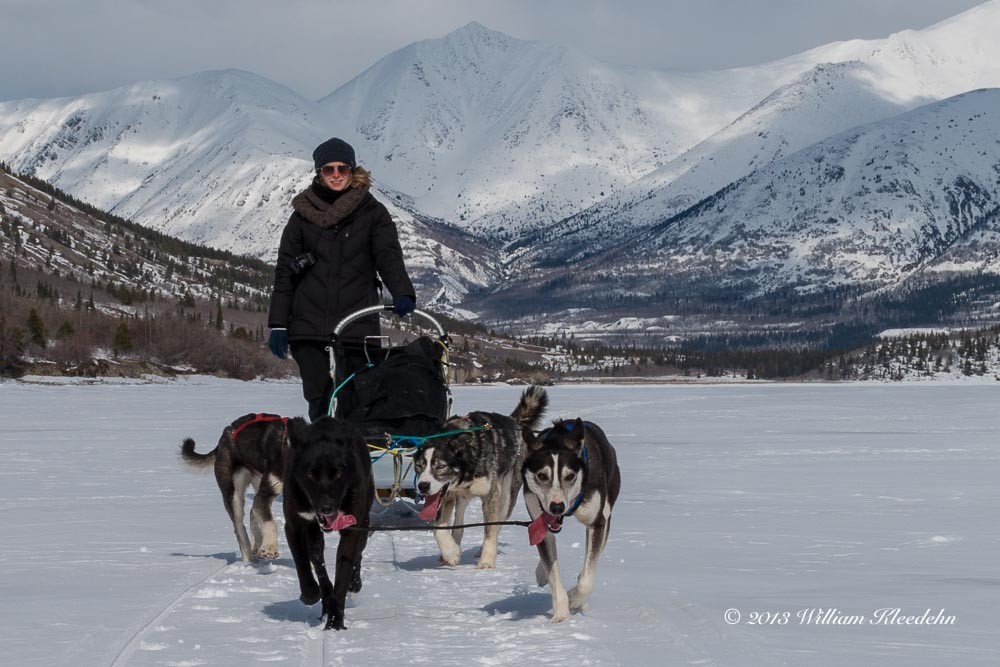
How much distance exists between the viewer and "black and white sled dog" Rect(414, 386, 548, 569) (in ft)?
30.3

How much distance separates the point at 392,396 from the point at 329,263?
1258 millimetres

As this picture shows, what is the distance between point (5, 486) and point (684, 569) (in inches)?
445

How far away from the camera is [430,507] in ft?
31.3

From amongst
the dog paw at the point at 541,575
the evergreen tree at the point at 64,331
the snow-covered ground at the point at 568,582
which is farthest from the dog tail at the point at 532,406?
the evergreen tree at the point at 64,331

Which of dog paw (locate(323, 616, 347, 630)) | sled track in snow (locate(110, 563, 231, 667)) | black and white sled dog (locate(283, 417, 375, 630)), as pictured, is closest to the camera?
sled track in snow (locate(110, 563, 231, 667))

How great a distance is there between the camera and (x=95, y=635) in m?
6.63

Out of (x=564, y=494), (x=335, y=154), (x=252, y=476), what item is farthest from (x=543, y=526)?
(x=335, y=154)

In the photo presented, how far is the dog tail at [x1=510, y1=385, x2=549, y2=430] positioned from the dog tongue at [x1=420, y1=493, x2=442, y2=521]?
1.73 m

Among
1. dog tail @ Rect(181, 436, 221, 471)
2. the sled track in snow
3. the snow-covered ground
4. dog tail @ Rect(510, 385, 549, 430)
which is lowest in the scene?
the snow-covered ground

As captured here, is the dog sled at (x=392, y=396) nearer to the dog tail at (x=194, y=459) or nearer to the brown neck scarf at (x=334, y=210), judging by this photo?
the brown neck scarf at (x=334, y=210)

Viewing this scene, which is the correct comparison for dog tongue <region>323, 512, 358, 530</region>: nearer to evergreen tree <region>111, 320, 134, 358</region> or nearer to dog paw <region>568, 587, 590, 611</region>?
dog paw <region>568, 587, 590, 611</region>

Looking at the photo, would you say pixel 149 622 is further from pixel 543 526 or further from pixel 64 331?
pixel 64 331

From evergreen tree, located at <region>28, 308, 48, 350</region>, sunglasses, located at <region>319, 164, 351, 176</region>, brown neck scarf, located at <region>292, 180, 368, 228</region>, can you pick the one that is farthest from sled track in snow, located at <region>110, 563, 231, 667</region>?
evergreen tree, located at <region>28, 308, 48, 350</region>

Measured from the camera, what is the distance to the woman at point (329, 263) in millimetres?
9875
